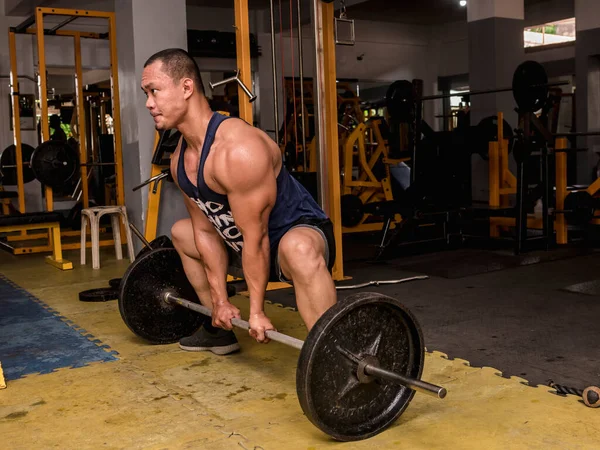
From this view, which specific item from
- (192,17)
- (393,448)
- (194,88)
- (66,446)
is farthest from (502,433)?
(192,17)

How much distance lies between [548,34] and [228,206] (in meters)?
10.8

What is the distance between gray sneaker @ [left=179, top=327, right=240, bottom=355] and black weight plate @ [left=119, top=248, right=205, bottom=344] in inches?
3.6

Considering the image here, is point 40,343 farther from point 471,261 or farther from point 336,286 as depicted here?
point 471,261

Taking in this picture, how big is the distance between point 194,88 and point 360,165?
4160mm

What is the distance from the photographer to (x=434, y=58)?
1155 cm

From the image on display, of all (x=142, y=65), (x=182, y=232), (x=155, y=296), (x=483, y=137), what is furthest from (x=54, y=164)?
(x=483, y=137)

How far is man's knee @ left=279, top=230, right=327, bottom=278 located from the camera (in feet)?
5.62

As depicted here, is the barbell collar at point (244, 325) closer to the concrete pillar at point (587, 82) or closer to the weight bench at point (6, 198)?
the weight bench at point (6, 198)

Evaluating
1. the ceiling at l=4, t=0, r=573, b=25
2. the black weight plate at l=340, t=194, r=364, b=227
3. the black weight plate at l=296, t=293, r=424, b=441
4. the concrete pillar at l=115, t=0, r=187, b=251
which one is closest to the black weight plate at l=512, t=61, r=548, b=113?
the black weight plate at l=340, t=194, r=364, b=227

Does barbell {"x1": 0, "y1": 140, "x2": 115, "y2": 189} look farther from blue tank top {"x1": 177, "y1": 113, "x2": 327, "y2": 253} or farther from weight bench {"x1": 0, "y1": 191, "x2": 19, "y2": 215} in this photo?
blue tank top {"x1": 177, "y1": 113, "x2": 327, "y2": 253}

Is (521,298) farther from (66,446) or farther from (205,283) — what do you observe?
(66,446)

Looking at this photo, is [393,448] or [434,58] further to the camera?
[434,58]

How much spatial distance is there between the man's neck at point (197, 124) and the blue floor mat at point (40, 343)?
2.78ft

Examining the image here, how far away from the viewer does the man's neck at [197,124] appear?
183cm
